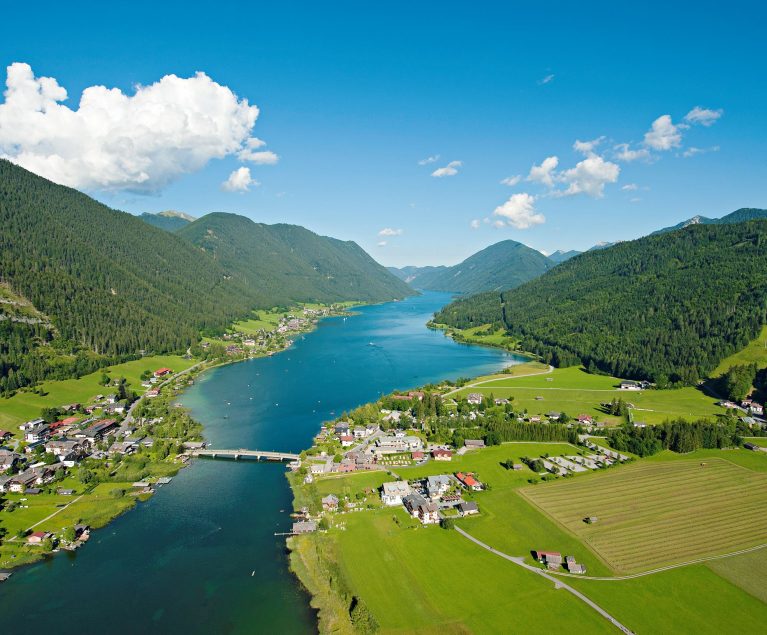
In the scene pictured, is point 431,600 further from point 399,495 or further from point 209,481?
point 209,481

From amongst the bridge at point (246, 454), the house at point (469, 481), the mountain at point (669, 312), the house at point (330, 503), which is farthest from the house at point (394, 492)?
the mountain at point (669, 312)

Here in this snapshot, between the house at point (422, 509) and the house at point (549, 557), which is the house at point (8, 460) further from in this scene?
the house at point (549, 557)

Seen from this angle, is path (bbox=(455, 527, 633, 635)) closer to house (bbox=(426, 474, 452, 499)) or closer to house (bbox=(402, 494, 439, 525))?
house (bbox=(402, 494, 439, 525))

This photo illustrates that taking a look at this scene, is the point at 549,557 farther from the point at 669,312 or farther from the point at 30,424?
the point at 669,312

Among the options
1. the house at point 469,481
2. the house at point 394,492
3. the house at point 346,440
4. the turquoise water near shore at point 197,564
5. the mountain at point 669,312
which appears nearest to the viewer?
the turquoise water near shore at point 197,564

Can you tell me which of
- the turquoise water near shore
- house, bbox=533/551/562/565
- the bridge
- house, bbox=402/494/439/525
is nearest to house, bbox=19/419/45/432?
the turquoise water near shore

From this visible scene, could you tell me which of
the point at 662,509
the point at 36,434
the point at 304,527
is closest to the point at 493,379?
the point at 662,509

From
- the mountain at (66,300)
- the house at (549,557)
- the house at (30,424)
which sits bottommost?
the house at (549,557)
